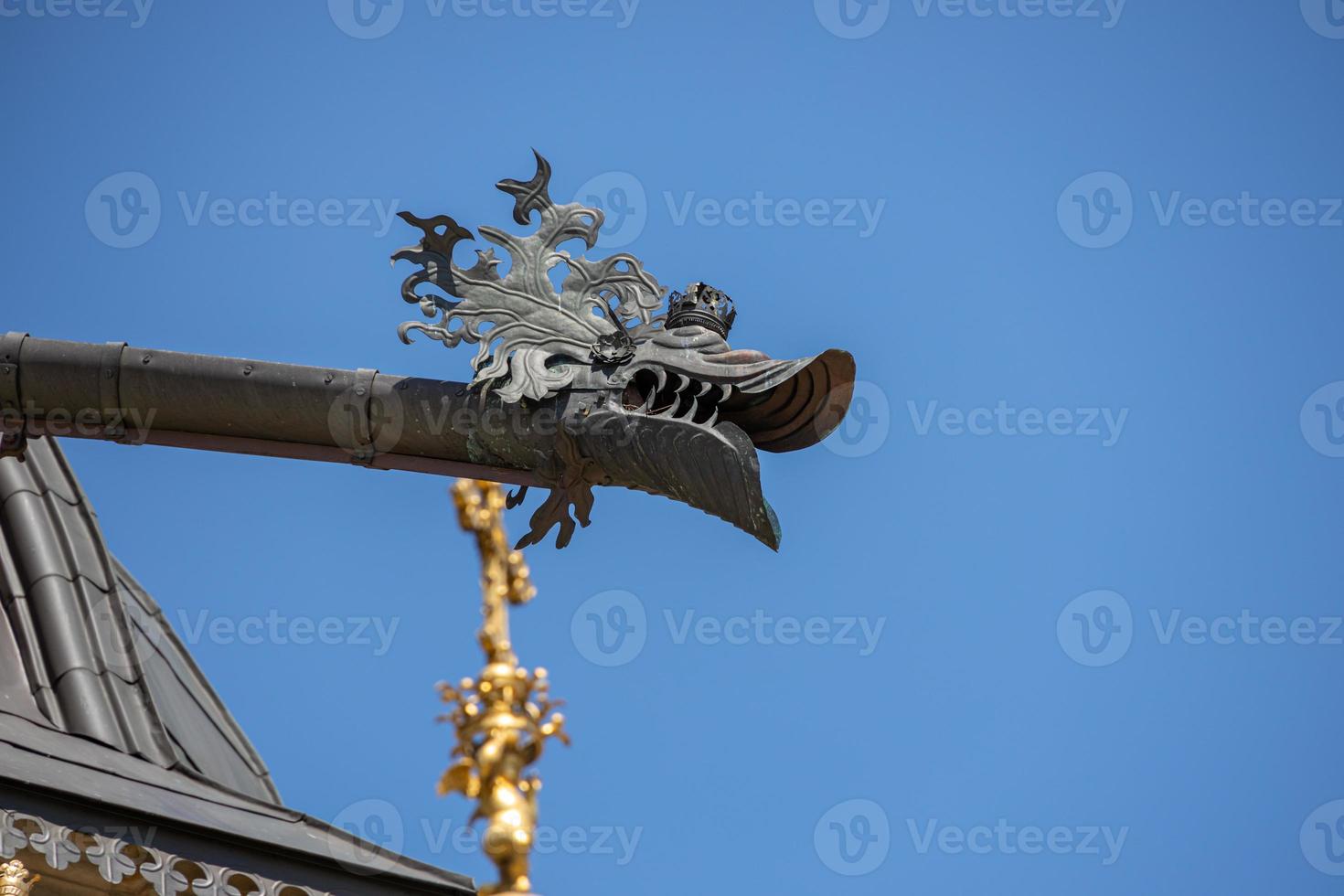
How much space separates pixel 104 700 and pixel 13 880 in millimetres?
5144

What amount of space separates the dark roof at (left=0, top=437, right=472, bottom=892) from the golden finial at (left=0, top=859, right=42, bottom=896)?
0.82m

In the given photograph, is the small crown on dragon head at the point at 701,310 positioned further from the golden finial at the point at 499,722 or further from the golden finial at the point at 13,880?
the golden finial at the point at 13,880

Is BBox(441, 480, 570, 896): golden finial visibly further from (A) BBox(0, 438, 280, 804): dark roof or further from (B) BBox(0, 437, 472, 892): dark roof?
(A) BBox(0, 438, 280, 804): dark roof

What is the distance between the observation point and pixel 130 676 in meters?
18.5

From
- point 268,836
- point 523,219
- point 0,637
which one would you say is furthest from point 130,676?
point 523,219

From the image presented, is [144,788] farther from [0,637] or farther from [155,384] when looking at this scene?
[155,384]

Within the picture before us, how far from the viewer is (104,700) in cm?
1742

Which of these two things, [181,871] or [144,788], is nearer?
[181,871]

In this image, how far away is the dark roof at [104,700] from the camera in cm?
1455

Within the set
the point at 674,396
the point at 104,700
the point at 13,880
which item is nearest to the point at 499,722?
the point at 674,396

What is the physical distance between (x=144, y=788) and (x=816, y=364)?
6905 mm

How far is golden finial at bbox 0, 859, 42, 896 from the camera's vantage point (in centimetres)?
1230

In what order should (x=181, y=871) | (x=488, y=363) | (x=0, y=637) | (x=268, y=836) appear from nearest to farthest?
(x=488, y=363), (x=181, y=871), (x=268, y=836), (x=0, y=637)

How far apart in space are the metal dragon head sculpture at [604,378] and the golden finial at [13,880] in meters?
3.67
